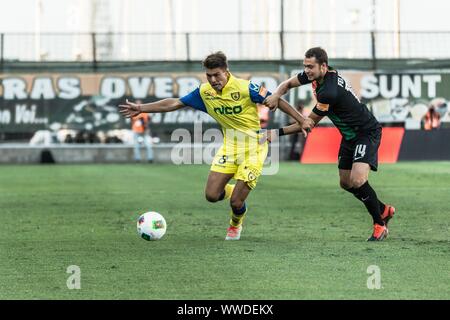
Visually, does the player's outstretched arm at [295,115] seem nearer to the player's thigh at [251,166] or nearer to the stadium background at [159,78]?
the player's thigh at [251,166]

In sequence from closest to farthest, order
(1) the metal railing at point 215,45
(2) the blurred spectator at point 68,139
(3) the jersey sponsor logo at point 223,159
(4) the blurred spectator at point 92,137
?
(3) the jersey sponsor logo at point 223,159 < (1) the metal railing at point 215,45 < (4) the blurred spectator at point 92,137 < (2) the blurred spectator at point 68,139

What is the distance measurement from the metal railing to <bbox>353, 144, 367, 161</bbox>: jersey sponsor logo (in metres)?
21.9

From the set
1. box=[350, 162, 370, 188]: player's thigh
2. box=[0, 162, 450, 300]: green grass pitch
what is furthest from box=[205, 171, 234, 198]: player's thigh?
box=[350, 162, 370, 188]: player's thigh

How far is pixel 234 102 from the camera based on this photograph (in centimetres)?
1205

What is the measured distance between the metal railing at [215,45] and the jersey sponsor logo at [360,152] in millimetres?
21932

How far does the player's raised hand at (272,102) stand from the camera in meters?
11.8

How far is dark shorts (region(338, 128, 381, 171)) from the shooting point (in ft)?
39.2

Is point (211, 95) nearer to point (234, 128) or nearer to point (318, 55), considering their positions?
point (234, 128)

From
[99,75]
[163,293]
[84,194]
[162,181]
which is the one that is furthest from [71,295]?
[99,75]

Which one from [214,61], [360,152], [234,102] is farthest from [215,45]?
[214,61]

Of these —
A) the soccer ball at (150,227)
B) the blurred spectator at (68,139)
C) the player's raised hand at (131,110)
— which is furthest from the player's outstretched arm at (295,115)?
the blurred spectator at (68,139)

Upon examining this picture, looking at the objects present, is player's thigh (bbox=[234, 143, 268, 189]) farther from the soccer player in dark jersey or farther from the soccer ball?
the soccer ball

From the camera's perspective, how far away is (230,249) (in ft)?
36.1

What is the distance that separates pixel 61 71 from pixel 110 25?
104 m
